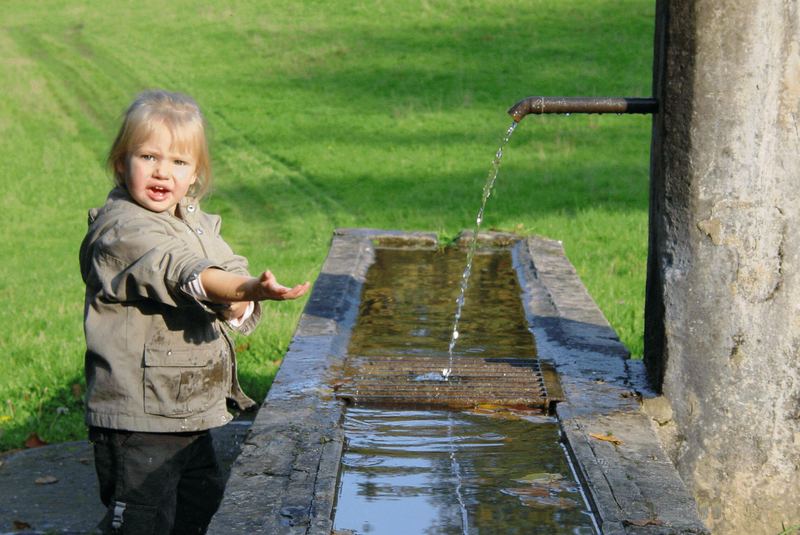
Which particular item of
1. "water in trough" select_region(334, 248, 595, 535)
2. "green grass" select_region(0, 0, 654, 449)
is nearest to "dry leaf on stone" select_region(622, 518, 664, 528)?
"water in trough" select_region(334, 248, 595, 535)

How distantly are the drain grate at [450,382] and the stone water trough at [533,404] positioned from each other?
A: 11 millimetres

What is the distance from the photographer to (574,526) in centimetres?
321

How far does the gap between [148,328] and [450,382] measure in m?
1.28

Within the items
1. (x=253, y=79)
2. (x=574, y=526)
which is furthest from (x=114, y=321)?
(x=253, y=79)

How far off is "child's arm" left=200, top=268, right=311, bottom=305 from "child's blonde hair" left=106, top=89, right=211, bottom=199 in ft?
1.62

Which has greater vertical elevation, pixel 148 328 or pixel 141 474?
pixel 148 328

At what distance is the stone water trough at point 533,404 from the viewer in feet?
10.4

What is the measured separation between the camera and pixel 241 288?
128 inches

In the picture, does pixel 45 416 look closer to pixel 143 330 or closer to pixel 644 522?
pixel 143 330

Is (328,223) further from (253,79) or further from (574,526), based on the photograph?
(253,79)

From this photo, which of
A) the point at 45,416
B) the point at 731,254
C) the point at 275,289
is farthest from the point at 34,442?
the point at 731,254

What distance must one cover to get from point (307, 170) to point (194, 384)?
11611 millimetres

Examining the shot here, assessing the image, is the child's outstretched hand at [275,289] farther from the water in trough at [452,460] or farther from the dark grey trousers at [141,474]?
the dark grey trousers at [141,474]

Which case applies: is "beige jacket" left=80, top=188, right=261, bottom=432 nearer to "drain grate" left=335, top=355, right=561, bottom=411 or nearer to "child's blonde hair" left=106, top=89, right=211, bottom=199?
"child's blonde hair" left=106, top=89, right=211, bottom=199
